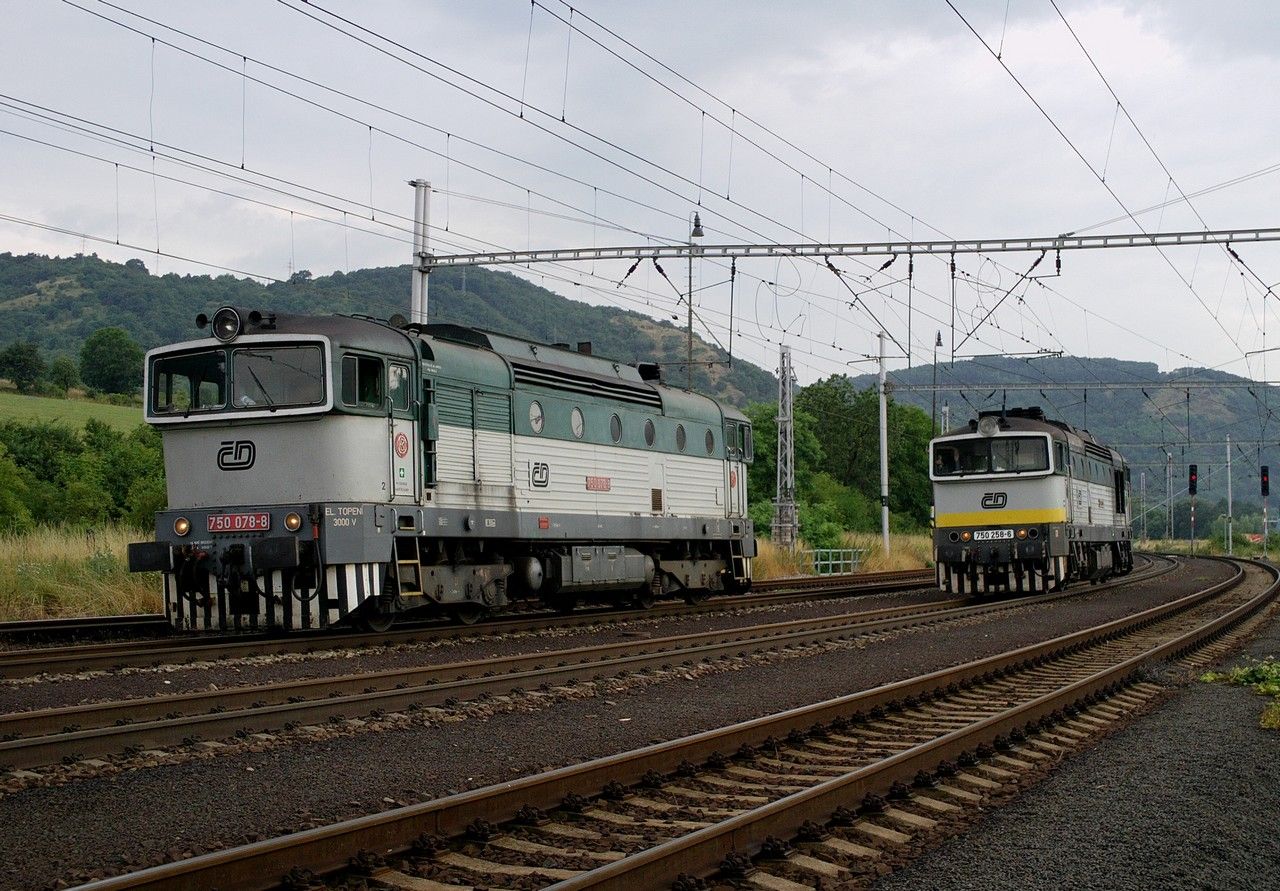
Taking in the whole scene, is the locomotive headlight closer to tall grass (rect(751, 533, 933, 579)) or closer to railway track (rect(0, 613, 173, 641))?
railway track (rect(0, 613, 173, 641))

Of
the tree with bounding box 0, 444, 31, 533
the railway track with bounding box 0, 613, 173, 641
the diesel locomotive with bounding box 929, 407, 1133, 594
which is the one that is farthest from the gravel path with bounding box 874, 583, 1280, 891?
the tree with bounding box 0, 444, 31, 533

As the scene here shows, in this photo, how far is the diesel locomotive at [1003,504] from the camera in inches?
1030

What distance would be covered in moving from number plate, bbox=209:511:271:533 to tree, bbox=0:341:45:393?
84063 millimetres

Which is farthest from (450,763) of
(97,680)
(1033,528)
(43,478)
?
Answer: (43,478)

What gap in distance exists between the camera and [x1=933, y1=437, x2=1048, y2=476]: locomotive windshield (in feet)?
86.4

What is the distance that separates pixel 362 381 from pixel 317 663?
3.47 meters

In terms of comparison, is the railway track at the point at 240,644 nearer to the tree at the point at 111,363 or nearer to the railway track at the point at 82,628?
the railway track at the point at 82,628

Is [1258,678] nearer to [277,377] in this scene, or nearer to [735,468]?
[277,377]

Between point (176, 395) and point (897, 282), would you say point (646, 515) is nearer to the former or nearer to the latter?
point (176, 395)

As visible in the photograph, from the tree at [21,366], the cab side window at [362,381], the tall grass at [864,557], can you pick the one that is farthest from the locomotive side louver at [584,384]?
the tree at [21,366]

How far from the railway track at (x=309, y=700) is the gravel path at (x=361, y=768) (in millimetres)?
393

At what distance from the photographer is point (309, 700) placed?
33.5 feet

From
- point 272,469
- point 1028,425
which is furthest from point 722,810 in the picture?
point 1028,425

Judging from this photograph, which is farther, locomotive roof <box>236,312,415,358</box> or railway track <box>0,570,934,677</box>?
locomotive roof <box>236,312,415,358</box>
